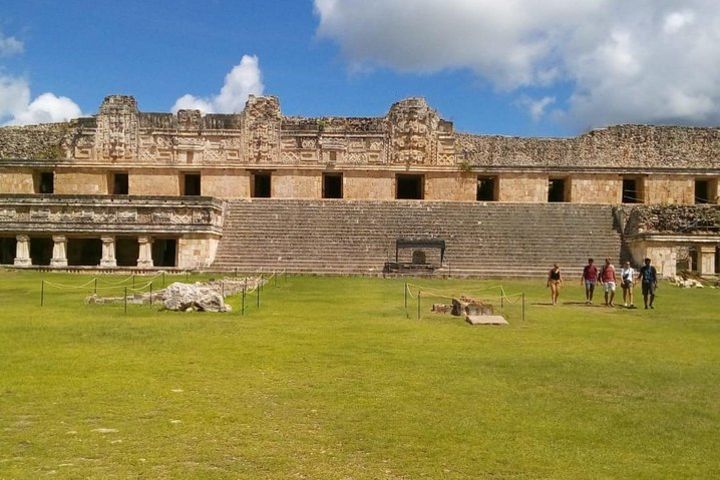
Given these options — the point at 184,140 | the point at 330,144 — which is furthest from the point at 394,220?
the point at 184,140

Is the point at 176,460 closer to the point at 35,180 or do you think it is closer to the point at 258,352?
the point at 258,352

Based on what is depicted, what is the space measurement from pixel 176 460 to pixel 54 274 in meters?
17.6

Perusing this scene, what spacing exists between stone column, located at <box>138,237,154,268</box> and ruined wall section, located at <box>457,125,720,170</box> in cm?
1325

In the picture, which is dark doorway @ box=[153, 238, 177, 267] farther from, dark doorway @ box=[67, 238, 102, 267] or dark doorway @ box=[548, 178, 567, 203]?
dark doorway @ box=[548, 178, 567, 203]

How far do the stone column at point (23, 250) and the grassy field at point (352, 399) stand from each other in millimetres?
12486

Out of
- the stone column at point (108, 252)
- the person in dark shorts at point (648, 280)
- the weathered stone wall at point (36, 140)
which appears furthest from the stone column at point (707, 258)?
the weathered stone wall at point (36, 140)

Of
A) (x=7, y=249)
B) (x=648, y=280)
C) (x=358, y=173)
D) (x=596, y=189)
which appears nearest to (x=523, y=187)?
(x=596, y=189)

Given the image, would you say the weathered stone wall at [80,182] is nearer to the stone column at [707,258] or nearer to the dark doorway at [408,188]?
the dark doorway at [408,188]

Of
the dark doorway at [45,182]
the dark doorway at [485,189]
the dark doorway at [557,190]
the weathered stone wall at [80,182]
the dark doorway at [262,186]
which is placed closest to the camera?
the weathered stone wall at [80,182]

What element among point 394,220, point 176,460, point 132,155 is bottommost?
point 176,460

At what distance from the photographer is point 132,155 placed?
2756 centimetres

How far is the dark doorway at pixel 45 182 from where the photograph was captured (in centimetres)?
2802

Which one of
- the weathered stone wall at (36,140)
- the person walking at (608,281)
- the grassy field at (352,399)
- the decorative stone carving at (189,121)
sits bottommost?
the grassy field at (352,399)

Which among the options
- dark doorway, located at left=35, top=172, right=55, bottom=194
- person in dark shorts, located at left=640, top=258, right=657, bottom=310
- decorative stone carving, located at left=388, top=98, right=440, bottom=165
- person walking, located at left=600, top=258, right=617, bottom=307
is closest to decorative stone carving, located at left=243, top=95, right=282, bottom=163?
decorative stone carving, located at left=388, top=98, right=440, bottom=165
